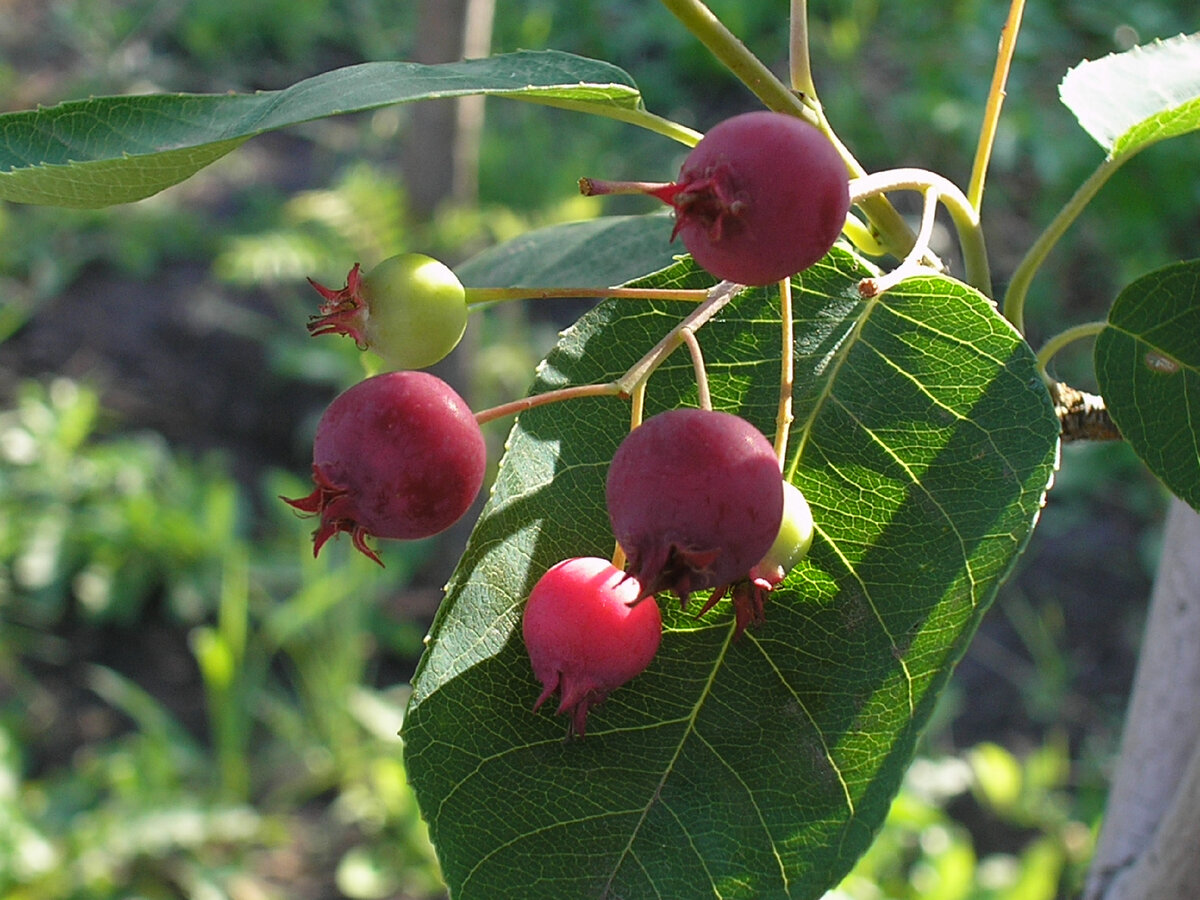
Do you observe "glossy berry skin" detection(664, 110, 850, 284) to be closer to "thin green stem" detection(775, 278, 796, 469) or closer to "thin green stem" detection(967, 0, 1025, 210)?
"thin green stem" detection(775, 278, 796, 469)

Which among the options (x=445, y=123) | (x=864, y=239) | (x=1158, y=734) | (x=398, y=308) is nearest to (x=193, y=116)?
(x=398, y=308)

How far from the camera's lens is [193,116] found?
0.60m

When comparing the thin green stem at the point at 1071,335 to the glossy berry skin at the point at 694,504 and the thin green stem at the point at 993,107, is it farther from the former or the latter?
the glossy berry skin at the point at 694,504

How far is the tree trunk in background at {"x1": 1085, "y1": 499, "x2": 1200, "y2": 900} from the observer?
2.80 feet

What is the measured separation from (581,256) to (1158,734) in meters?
0.56

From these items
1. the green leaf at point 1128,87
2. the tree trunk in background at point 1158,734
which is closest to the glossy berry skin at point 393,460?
the green leaf at point 1128,87

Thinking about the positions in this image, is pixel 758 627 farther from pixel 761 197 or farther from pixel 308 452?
pixel 308 452

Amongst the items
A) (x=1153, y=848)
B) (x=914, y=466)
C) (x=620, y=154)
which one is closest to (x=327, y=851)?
(x=1153, y=848)

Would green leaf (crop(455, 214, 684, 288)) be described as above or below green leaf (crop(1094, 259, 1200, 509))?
below

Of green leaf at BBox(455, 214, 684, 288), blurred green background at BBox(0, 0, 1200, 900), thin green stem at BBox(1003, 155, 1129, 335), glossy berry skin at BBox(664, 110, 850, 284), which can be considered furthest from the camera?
blurred green background at BBox(0, 0, 1200, 900)

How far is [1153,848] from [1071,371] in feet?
8.62

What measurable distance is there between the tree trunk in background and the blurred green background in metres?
0.87

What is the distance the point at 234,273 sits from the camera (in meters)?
3.14

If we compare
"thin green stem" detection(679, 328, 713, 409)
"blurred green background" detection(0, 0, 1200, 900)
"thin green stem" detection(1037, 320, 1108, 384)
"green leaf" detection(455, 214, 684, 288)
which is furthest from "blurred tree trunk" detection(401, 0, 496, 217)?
"thin green stem" detection(679, 328, 713, 409)
